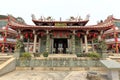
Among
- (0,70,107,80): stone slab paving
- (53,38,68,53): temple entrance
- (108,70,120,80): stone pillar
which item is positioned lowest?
(0,70,107,80): stone slab paving

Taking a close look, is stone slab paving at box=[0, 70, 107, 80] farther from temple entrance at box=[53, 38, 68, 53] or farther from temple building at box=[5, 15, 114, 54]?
temple entrance at box=[53, 38, 68, 53]

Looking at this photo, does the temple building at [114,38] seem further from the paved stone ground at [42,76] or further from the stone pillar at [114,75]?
the paved stone ground at [42,76]

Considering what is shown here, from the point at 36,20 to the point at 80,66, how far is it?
10221 mm

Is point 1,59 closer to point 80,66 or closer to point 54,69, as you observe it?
point 54,69

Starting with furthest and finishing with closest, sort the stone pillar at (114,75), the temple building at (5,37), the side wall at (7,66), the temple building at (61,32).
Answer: the temple building at (5,37)
the temple building at (61,32)
the side wall at (7,66)
the stone pillar at (114,75)

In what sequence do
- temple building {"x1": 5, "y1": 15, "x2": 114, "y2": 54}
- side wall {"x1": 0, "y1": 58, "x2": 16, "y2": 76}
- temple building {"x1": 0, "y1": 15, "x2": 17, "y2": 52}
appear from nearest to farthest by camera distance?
1. side wall {"x1": 0, "y1": 58, "x2": 16, "y2": 76}
2. temple building {"x1": 5, "y1": 15, "x2": 114, "y2": 54}
3. temple building {"x1": 0, "y1": 15, "x2": 17, "y2": 52}

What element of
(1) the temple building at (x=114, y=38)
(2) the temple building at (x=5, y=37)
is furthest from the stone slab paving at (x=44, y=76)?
(1) the temple building at (x=114, y=38)

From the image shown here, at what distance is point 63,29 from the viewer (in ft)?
45.9

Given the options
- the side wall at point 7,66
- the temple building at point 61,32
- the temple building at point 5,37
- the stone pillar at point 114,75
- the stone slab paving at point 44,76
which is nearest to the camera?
the stone pillar at point 114,75

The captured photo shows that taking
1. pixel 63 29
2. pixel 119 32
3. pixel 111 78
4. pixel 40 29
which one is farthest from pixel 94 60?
pixel 119 32

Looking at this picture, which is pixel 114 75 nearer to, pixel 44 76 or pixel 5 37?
pixel 44 76

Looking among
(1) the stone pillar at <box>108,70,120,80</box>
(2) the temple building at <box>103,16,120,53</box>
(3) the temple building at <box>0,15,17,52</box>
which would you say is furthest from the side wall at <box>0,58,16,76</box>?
(2) the temple building at <box>103,16,120,53</box>

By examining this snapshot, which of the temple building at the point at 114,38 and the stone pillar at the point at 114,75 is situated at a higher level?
the temple building at the point at 114,38

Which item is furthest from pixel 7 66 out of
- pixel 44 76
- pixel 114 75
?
pixel 114 75
